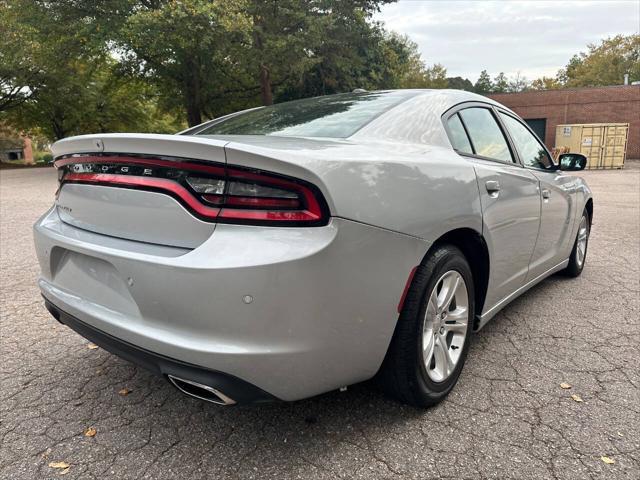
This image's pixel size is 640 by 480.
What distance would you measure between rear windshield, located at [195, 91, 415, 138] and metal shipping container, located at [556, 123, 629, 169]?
2399cm

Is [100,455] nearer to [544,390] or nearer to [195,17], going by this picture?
[544,390]

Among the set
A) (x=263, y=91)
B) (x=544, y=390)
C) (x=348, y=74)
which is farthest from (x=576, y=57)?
(x=544, y=390)

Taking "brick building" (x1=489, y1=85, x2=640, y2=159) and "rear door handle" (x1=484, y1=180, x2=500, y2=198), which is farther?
"brick building" (x1=489, y1=85, x2=640, y2=159)

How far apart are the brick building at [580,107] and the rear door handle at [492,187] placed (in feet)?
102

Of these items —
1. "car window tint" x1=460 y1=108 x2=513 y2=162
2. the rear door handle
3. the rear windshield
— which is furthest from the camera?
"car window tint" x1=460 y1=108 x2=513 y2=162

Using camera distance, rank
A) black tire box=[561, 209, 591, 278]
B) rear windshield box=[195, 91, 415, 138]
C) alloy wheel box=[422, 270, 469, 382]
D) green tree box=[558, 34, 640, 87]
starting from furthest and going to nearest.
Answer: green tree box=[558, 34, 640, 87] < black tire box=[561, 209, 591, 278] < rear windshield box=[195, 91, 415, 138] < alloy wheel box=[422, 270, 469, 382]

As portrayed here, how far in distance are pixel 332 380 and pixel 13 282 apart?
154 inches

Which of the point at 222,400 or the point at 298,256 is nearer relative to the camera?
the point at 298,256

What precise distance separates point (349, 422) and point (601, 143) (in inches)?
1023

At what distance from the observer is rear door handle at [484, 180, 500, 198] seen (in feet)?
8.23

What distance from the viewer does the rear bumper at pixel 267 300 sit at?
1579 mm

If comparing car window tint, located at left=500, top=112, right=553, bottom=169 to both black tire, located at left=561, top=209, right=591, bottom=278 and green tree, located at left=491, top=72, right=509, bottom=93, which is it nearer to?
black tire, located at left=561, top=209, right=591, bottom=278

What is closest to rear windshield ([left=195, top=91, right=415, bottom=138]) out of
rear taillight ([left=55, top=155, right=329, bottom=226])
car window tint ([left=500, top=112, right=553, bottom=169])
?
rear taillight ([left=55, top=155, right=329, bottom=226])

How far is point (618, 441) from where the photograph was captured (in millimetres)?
2023
